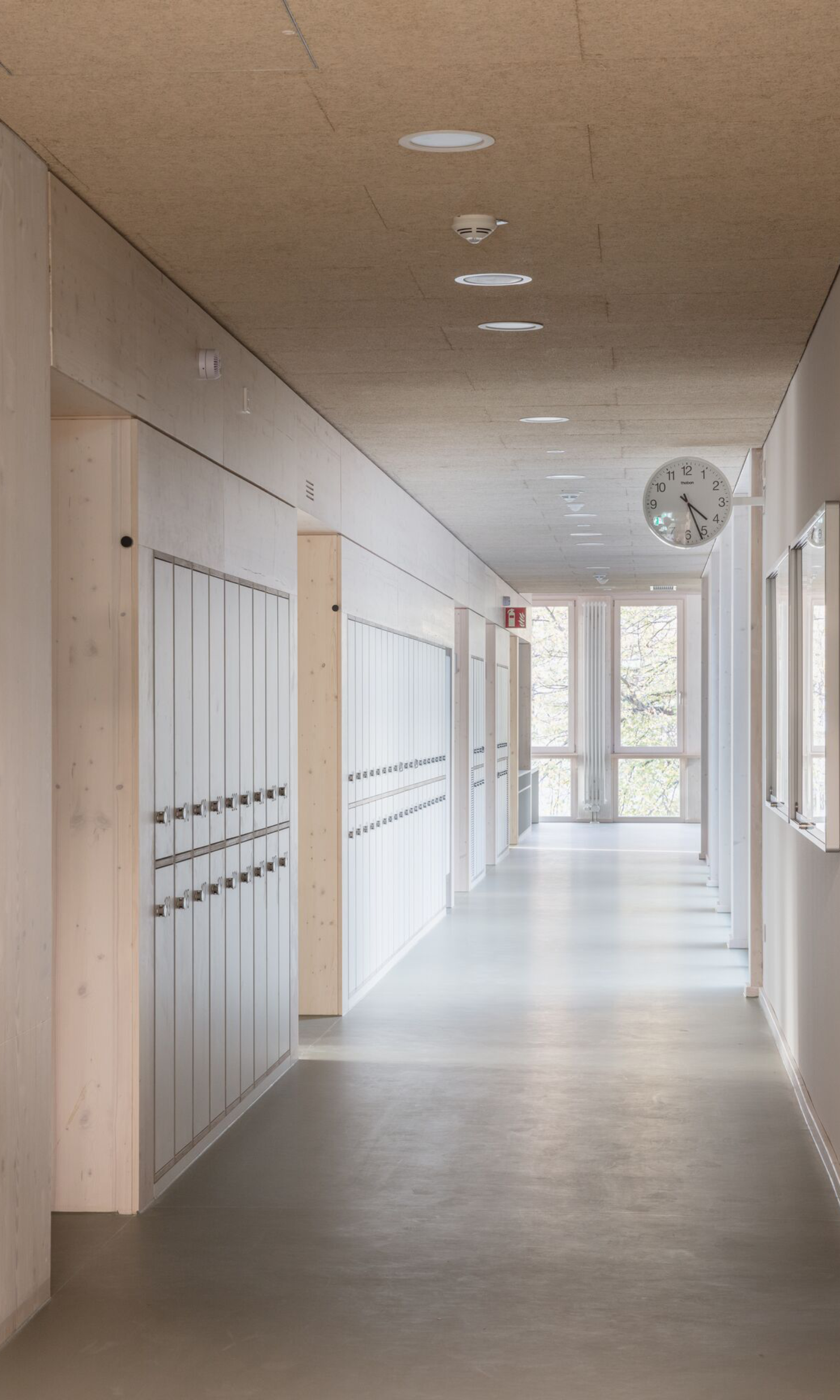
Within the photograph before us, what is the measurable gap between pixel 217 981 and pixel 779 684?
3.04 metres

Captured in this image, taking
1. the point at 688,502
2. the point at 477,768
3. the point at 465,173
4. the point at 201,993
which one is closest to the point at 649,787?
the point at 477,768

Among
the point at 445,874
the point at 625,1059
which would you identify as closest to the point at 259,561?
the point at 625,1059

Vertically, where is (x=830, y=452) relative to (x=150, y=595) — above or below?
above

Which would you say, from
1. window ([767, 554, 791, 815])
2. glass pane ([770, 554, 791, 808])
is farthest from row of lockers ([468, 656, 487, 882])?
glass pane ([770, 554, 791, 808])

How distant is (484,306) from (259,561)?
4.86 feet

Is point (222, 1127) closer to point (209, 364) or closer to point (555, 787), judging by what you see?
point (209, 364)

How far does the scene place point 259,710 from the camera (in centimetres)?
631

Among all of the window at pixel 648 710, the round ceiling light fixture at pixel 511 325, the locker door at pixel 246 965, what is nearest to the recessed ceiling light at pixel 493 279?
the round ceiling light fixture at pixel 511 325

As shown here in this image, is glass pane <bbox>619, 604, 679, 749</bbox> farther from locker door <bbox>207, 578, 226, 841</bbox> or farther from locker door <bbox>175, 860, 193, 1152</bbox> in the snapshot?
locker door <bbox>175, 860, 193, 1152</bbox>

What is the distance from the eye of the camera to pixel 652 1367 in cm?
367

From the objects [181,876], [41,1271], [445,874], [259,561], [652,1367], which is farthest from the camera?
[445,874]

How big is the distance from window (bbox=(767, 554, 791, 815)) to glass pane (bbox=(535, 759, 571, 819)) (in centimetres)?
1596

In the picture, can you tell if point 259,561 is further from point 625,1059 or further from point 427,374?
point 625,1059

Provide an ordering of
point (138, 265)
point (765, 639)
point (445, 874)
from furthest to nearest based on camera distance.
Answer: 1. point (445, 874)
2. point (765, 639)
3. point (138, 265)
